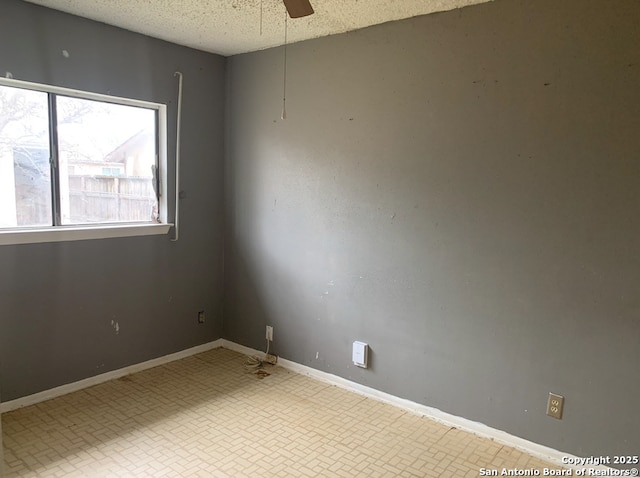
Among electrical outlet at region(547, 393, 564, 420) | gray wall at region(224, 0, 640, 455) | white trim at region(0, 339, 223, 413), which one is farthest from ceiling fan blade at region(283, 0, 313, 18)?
white trim at region(0, 339, 223, 413)

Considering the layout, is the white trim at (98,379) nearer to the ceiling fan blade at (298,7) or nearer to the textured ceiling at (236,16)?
the textured ceiling at (236,16)

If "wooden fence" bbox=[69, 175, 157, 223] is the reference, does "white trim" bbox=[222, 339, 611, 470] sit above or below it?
below

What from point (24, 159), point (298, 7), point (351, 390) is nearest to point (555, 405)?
point (351, 390)

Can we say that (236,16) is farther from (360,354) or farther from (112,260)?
(360,354)

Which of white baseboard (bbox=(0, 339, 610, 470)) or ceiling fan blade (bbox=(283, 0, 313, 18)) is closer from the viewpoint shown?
ceiling fan blade (bbox=(283, 0, 313, 18))

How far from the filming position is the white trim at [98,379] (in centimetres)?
274

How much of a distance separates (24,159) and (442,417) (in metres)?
2.97

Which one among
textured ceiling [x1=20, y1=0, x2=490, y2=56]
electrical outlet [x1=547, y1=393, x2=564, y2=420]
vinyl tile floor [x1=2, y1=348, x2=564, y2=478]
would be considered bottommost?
vinyl tile floor [x1=2, y1=348, x2=564, y2=478]

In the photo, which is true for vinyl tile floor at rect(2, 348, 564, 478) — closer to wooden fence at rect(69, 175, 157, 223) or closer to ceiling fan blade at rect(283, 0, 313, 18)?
wooden fence at rect(69, 175, 157, 223)

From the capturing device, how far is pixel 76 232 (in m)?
2.91

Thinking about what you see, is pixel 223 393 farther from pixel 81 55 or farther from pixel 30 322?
pixel 81 55

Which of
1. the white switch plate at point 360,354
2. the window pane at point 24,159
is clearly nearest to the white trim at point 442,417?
the white switch plate at point 360,354

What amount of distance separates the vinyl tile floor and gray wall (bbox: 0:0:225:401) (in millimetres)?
302

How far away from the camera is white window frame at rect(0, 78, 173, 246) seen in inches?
104
